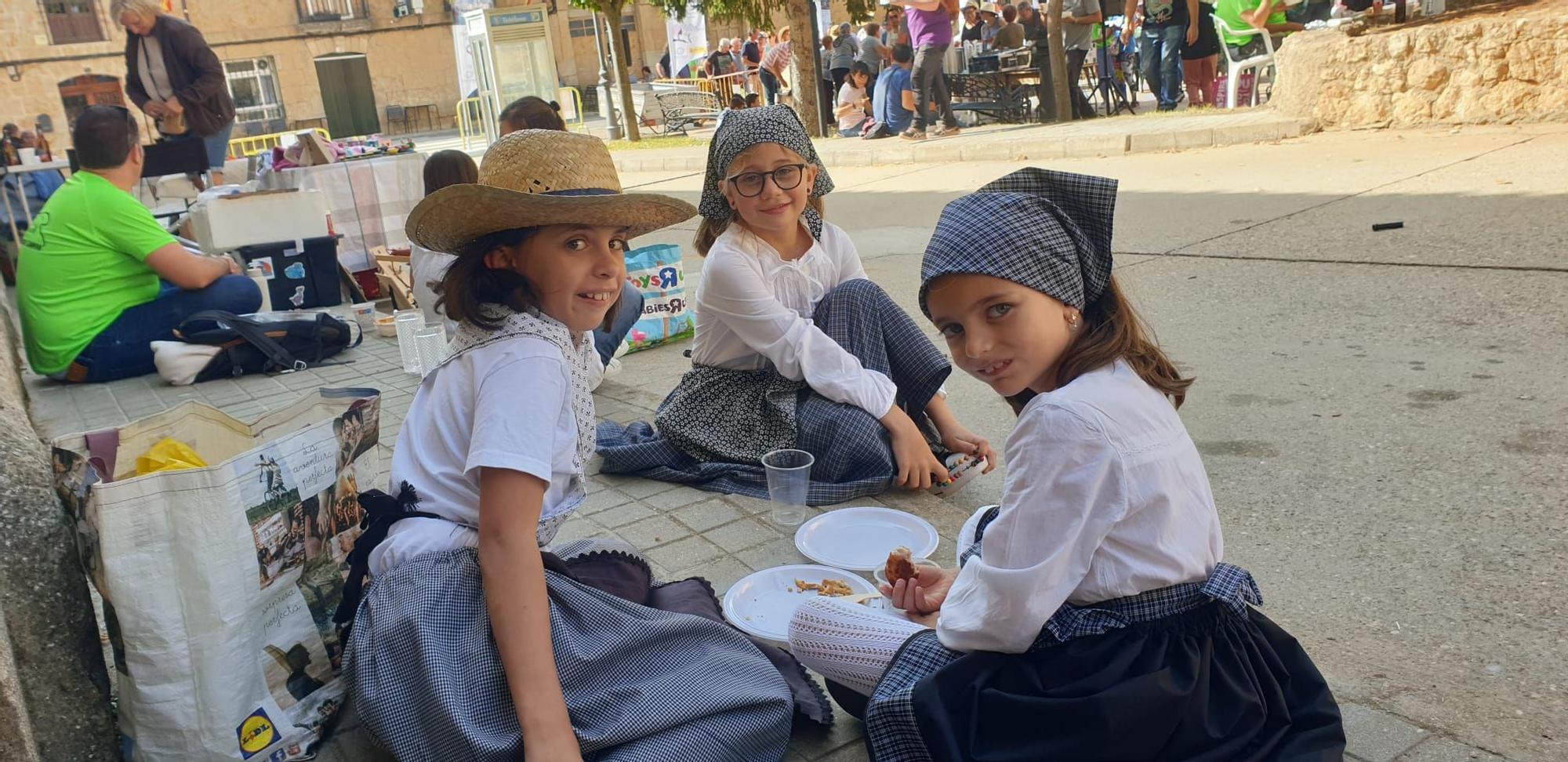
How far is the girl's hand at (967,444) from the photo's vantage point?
3688 millimetres

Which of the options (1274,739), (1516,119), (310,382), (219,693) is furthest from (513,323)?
(1516,119)

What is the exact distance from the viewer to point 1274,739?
1.85m

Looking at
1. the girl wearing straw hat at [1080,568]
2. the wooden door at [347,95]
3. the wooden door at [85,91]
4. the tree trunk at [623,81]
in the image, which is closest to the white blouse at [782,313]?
the girl wearing straw hat at [1080,568]

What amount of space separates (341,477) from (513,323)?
1.78 ft

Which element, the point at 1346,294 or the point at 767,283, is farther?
the point at 1346,294

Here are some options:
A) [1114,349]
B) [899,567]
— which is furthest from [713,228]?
[1114,349]

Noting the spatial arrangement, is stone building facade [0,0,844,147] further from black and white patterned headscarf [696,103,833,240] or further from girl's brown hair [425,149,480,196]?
black and white patterned headscarf [696,103,833,240]

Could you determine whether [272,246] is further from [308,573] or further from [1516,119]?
[1516,119]

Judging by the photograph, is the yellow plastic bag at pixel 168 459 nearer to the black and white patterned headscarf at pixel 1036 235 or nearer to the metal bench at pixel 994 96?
the black and white patterned headscarf at pixel 1036 235

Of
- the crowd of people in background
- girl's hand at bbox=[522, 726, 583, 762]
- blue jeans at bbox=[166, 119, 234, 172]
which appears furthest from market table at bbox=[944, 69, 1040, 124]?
girl's hand at bbox=[522, 726, 583, 762]

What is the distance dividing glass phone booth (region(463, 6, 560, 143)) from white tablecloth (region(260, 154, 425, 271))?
10.8 m

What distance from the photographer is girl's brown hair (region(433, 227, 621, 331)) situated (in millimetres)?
2229

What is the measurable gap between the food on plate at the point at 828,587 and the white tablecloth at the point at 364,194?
643 cm

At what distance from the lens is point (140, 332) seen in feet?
19.8
